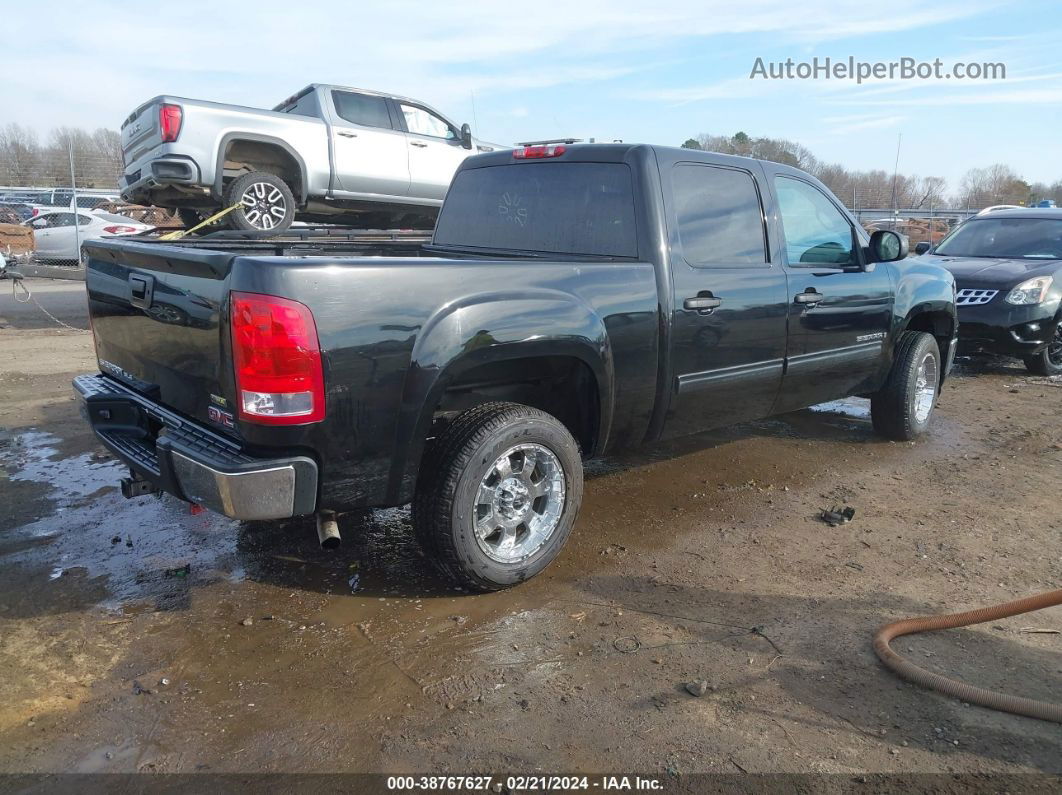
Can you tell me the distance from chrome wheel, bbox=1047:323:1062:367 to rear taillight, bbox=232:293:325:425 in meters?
8.55

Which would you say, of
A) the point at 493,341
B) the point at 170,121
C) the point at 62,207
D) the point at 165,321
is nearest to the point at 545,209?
the point at 493,341

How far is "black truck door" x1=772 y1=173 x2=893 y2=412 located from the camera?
4758 mm

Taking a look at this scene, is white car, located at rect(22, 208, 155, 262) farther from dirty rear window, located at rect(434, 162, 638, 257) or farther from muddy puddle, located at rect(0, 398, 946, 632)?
dirty rear window, located at rect(434, 162, 638, 257)

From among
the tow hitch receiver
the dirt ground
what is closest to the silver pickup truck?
the dirt ground

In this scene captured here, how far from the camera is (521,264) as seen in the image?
3.42 meters

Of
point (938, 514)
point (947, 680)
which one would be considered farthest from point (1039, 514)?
point (947, 680)

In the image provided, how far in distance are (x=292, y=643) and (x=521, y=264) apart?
5.75ft

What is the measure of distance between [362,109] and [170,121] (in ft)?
7.90

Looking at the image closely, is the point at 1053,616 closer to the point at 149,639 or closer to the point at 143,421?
the point at 149,639

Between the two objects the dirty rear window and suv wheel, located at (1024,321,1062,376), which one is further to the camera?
suv wheel, located at (1024,321,1062,376)

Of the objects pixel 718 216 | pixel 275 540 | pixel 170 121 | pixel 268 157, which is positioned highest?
pixel 170 121

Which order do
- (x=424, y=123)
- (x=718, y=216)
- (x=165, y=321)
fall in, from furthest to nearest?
1. (x=424, y=123)
2. (x=718, y=216)
3. (x=165, y=321)

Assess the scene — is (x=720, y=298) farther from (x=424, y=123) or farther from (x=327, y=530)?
(x=424, y=123)

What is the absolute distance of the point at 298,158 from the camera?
8.89m
